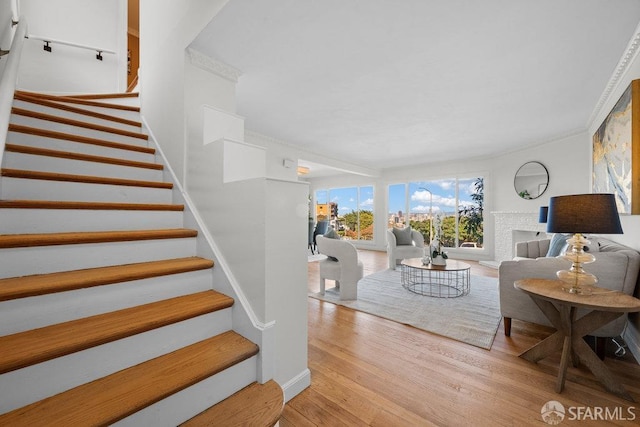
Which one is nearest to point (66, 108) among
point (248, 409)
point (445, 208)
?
point (248, 409)

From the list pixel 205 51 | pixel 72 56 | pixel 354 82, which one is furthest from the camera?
pixel 72 56

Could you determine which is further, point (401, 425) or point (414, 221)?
point (414, 221)

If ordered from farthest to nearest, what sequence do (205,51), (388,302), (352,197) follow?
(352,197), (388,302), (205,51)

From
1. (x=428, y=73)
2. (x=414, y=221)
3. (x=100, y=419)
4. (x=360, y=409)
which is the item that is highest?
(x=428, y=73)

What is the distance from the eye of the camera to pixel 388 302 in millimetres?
3293

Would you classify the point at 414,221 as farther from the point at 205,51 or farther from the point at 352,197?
the point at 205,51

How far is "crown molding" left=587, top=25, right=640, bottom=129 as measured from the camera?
2.11 meters

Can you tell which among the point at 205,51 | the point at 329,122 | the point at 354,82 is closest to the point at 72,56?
the point at 205,51

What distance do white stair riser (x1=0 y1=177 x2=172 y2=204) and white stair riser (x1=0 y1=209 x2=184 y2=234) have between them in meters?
0.27

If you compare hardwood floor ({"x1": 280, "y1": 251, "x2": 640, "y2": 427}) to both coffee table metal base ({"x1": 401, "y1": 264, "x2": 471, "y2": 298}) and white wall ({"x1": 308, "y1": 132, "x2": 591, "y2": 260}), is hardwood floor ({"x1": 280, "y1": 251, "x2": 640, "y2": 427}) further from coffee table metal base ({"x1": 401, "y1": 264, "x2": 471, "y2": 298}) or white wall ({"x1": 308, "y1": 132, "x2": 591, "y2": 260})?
white wall ({"x1": 308, "y1": 132, "x2": 591, "y2": 260})

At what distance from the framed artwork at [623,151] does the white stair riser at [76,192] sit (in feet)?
13.0

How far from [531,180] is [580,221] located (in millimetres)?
4442

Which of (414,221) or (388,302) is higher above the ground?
(414,221)

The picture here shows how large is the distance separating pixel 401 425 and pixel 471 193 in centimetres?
636
